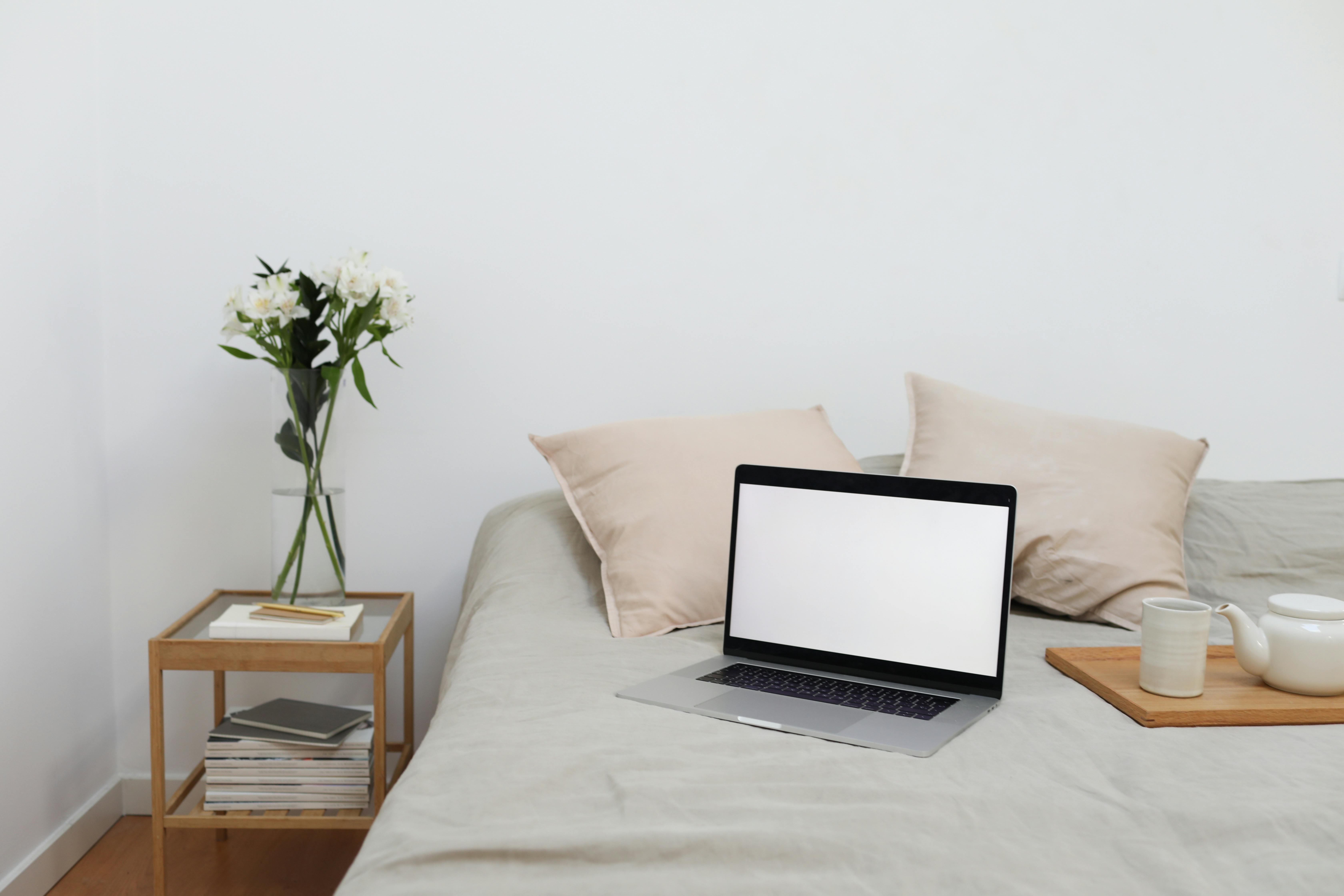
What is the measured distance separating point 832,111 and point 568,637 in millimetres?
1253

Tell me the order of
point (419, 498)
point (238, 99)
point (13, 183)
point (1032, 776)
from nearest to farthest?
point (1032, 776) → point (13, 183) → point (238, 99) → point (419, 498)

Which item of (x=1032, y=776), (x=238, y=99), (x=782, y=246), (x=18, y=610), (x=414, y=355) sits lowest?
(x=18, y=610)

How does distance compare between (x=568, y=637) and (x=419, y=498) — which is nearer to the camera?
(x=568, y=637)

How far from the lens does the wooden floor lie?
1601mm

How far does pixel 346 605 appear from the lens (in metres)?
1.60

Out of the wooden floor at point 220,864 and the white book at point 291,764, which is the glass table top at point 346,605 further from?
the wooden floor at point 220,864

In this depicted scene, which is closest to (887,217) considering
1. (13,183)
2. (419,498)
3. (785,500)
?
(785,500)

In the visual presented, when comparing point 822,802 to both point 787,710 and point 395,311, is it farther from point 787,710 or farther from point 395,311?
point 395,311

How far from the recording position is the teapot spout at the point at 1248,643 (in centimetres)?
106

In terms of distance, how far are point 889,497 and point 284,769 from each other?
106cm

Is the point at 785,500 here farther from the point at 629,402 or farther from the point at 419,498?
the point at 419,498

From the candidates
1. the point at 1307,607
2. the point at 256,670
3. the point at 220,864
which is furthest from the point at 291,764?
the point at 1307,607

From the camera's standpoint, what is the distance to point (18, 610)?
153cm

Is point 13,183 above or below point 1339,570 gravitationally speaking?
above
